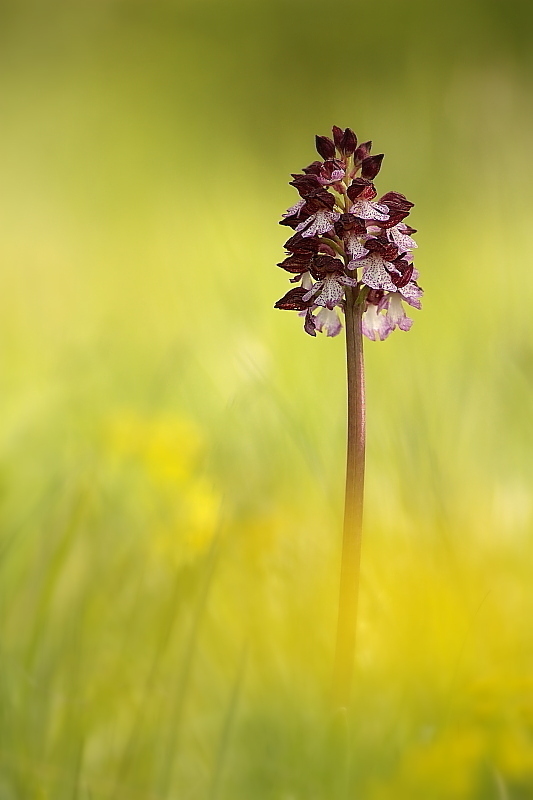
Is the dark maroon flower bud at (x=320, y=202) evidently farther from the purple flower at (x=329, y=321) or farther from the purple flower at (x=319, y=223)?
the purple flower at (x=329, y=321)

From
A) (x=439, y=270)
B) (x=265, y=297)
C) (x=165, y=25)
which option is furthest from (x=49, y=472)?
(x=165, y=25)

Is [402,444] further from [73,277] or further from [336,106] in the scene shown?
[336,106]

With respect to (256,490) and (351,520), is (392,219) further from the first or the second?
(256,490)

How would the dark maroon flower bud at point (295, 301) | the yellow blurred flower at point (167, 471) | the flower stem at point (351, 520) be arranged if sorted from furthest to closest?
the yellow blurred flower at point (167, 471) → the dark maroon flower bud at point (295, 301) → the flower stem at point (351, 520)

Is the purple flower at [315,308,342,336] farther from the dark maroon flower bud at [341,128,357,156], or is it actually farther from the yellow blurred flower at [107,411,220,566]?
the yellow blurred flower at [107,411,220,566]

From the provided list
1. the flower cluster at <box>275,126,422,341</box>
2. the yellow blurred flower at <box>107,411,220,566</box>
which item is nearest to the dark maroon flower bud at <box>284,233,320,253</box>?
the flower cluster at <box>275,126,422,341</box>

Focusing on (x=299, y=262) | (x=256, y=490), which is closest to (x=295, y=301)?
(x=299, y=262)

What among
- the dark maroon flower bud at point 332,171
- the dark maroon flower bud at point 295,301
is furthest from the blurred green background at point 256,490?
the dark maroon flower bud at point 332,171
